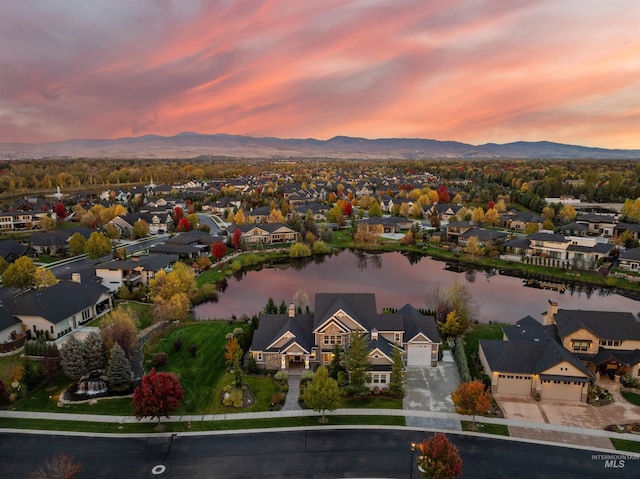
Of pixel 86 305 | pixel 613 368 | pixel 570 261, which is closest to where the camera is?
pixel 613 368

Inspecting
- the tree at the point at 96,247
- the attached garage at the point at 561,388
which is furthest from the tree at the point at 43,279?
the attached garage at the point at 561,388

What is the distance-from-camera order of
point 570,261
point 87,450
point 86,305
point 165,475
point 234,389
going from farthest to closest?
point 570,261, point 86,305, point 234,389, point 87,450, point 165,475

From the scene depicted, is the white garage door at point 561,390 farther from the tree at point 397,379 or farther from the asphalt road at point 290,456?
the tree at point 397,379

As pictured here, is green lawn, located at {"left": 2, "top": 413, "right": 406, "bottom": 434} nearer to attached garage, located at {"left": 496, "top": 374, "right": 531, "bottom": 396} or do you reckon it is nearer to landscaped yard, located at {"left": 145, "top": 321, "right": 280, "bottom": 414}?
landscaped yard, located at {"left": 145, "top": 321, "right": 280, "bottom": 414}

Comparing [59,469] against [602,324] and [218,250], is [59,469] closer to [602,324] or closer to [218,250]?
[602,324]

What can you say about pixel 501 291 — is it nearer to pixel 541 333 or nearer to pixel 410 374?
pixel 541 333

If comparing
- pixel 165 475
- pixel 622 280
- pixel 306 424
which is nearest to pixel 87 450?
pixel 165 475

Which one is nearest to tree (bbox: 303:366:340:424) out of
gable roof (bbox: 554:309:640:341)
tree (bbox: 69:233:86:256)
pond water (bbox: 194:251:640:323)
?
gable roof (bbox: 554:309:640:341)
